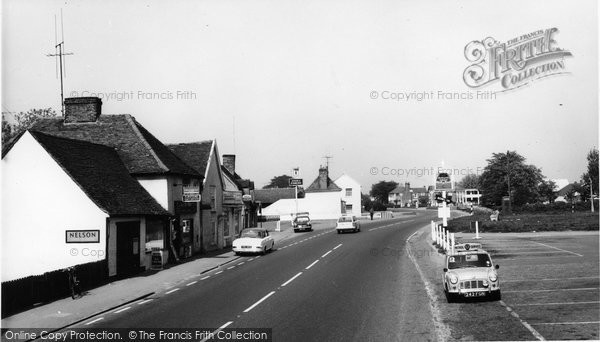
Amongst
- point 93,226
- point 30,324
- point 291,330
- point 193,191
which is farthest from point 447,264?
point 193,191

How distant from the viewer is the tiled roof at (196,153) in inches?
1485

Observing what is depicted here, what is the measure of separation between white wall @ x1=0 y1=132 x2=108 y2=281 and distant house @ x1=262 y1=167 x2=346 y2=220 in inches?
2470

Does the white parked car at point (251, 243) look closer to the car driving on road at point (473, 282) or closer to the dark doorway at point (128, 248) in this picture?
the dark doorway at point (128, 248)

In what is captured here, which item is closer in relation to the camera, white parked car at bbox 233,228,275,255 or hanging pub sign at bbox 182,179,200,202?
hanging pub sign at bbox 182,179,200,202

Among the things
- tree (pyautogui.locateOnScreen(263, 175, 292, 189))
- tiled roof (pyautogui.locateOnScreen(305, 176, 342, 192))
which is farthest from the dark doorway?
tree (pyautogui.locateOnScreen(263, 175, 292, 189))

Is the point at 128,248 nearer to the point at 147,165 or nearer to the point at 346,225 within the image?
the point at 147,165

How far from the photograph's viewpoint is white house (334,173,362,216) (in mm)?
93250

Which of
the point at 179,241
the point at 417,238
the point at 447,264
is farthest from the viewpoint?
the point at 417,238

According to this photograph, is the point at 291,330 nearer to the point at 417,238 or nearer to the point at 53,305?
the point at 53,305

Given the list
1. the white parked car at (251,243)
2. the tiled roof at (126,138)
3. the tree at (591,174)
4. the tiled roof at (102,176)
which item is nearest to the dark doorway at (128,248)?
the tiled roof at (102,176)

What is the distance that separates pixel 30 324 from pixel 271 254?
66.4ft

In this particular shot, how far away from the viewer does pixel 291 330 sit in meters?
13.2

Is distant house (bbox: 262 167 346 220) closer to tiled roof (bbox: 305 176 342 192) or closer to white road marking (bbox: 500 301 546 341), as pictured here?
tiled roof (bbox: 305 176 342 192)

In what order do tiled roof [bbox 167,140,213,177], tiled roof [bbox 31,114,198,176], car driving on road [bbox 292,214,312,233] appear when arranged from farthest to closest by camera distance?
car driving on road [bbox 292,214,312,233] → tiled roof [bbox 167,140,213,177] → tiled roof [bbox 31,114,198,176]
